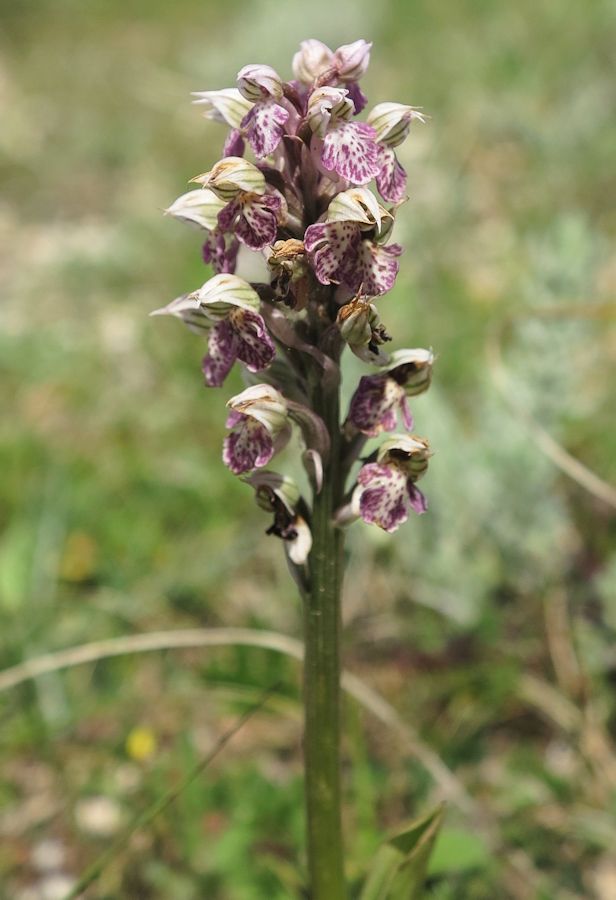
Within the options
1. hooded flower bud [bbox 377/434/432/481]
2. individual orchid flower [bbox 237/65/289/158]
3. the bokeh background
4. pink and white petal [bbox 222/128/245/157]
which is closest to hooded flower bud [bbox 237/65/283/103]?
individual orchid flower [bbox 237/65/289/158]

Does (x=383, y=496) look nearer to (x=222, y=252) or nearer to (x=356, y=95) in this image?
(x=222, y=252)

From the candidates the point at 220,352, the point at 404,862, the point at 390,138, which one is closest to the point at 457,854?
the point at 404,862

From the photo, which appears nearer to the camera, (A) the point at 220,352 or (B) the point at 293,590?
(A) the point at 220,352

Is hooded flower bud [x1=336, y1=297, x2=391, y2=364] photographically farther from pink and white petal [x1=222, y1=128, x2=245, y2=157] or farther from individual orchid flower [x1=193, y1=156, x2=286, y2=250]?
pink and white petal [x1=222, y1=128, x2=245, y2=157]

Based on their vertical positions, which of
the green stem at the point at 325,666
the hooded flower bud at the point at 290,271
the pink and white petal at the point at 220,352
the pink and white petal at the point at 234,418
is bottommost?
the green stem at the point at 325,666

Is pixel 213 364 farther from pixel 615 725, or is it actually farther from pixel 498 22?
pixel 498 22

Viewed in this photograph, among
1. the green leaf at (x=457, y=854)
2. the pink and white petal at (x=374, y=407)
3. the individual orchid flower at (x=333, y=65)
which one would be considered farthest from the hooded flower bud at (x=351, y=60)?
the green leaf at (x=457, y=854)

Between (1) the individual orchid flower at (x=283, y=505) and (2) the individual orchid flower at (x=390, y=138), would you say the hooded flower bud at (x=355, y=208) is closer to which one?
(2) the individual orchid flower at (x=390, y=138)
